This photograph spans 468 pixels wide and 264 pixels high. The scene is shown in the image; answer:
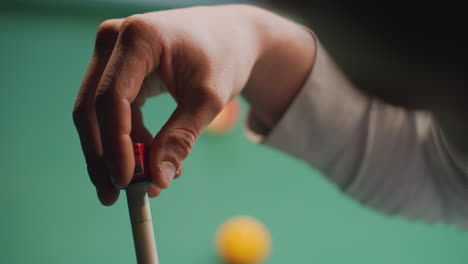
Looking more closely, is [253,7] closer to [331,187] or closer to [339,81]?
[339,81]

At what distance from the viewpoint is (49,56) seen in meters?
0.90

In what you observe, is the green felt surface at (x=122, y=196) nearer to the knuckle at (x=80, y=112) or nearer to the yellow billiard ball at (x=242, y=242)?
the yellow billiard ball at (x=242, y=242)

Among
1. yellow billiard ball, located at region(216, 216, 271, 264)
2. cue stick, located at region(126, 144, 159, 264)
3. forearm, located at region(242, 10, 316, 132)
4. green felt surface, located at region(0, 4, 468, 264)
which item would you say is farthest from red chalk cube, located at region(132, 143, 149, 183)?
yellow billiard ball, located at region(216, 216, 271, 264)

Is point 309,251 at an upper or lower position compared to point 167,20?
lower

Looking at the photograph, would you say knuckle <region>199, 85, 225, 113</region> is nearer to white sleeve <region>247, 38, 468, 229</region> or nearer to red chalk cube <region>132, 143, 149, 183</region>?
red chalk cube <region>132, 143, 149, 183</region>

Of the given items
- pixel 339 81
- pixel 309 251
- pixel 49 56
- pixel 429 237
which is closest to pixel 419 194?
pixel 339 81

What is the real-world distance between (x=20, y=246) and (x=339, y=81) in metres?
0.62

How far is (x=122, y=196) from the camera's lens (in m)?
0.93

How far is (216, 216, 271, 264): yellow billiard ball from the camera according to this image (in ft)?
2.93

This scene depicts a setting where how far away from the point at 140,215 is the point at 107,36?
142 mm

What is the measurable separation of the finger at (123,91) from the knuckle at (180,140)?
0.09 feet

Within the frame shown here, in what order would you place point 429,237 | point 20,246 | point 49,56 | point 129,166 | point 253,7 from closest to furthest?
point 129,166 < point 253,7 < point 20,246 < point 49,56 < point 429,237

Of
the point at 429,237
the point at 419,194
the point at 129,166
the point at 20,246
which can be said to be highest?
the point at 129,166

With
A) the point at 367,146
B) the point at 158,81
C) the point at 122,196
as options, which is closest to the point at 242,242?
the point at 122,196
